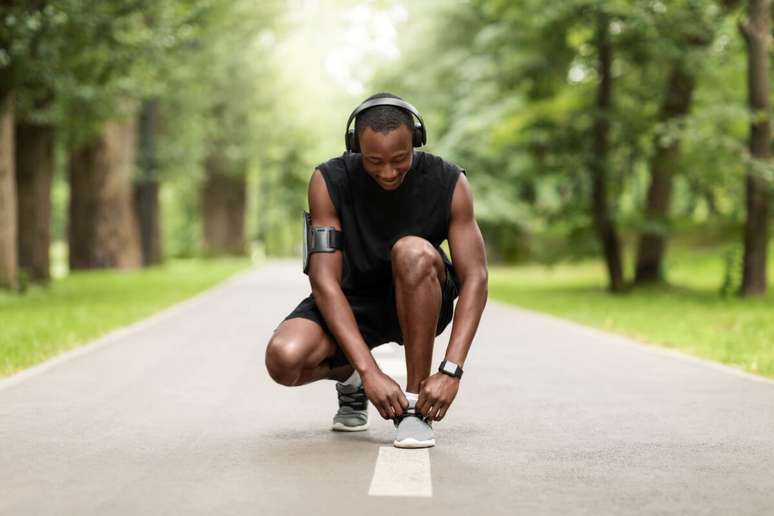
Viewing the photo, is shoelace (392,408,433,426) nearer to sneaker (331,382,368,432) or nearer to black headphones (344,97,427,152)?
sneaker (331,382,368,432)

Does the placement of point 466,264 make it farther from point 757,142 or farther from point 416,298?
point 757,142

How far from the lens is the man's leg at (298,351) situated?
5.19 meters

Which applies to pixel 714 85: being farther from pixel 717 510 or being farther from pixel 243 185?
pixel 243 185

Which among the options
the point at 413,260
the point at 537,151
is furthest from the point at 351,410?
the point at 537,151

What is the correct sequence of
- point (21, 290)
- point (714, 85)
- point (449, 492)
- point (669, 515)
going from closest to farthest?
point (669, 515), point (449, 492), point (21, 290), point (714, 85)

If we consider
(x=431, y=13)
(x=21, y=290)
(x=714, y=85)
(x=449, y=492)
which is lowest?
(x=21, y=290)

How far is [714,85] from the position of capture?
66.9 ft

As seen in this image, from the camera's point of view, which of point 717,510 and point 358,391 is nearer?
point 717,510

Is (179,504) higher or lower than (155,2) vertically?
lower

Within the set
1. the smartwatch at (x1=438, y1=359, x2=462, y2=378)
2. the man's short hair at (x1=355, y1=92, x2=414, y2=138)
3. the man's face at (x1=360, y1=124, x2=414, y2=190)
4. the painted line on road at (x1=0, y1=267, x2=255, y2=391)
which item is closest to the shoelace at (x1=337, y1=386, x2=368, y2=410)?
the smartwatch at (x1=438, y1=359, x2=462, y2=378)

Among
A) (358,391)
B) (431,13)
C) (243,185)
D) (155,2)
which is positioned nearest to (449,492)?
(358,391)

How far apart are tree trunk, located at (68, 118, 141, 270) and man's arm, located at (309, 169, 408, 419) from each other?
24.1 metres

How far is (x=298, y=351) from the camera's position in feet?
17.0

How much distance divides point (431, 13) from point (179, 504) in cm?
3001
